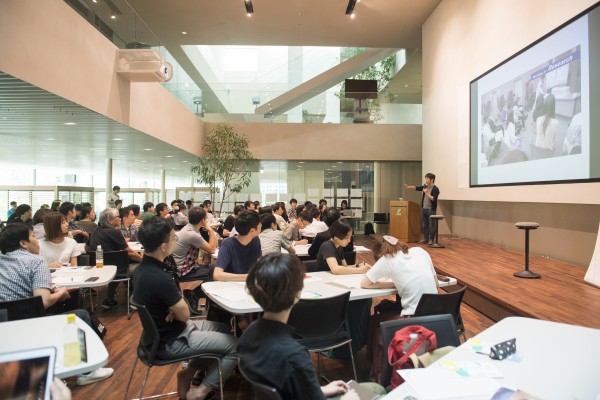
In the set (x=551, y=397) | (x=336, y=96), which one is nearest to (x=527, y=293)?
(x=551, y=397)

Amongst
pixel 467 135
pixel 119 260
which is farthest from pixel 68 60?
pixel 467 135

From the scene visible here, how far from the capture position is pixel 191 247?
499cm

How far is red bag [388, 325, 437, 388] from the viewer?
1912 millimetres

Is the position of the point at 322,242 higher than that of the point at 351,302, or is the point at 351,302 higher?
the point at 322,242

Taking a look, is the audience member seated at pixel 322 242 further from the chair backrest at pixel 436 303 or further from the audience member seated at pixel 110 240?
the audience member seated at pixel 110 240

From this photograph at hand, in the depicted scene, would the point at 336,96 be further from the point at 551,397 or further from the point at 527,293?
the point at 551,397

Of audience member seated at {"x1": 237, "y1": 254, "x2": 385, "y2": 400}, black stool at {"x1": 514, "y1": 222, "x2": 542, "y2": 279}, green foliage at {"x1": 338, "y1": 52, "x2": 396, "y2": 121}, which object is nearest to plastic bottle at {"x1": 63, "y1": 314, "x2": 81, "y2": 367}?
audience member seated at {"x1": 237, "y1": 254, "x2": 385, "y2": 400}

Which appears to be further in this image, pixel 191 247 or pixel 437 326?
pixel 191 247

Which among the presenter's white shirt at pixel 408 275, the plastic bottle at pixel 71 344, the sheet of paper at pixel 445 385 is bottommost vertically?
the sheet of paper at pixel 445 385

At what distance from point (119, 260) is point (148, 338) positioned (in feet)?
9.62

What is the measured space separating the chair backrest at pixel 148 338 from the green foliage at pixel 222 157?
941cm

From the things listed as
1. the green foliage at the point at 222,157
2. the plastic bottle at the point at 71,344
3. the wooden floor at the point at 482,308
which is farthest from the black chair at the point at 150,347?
the green foliage at the point at 222,157

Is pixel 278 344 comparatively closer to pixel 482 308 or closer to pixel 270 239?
pixel 270 239

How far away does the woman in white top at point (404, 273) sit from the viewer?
9.68 ft
